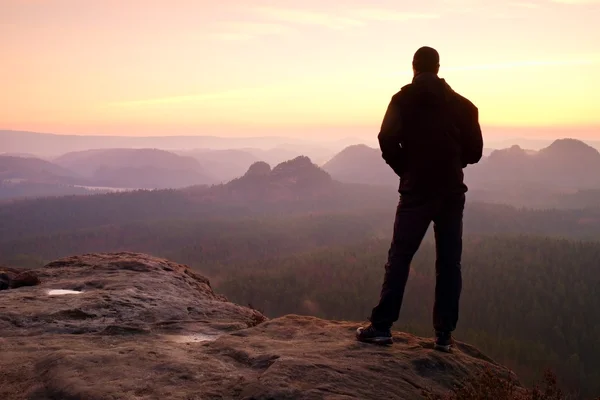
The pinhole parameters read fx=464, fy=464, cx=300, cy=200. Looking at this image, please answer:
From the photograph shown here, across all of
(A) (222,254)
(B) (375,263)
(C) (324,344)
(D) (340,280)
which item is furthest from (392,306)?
(A) (222,254)

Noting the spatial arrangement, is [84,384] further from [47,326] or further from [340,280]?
[340,280]

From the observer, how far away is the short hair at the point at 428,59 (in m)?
5.80

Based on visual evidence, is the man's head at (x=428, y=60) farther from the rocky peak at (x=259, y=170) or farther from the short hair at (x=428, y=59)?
the rocky peak at (x=259, y=170)

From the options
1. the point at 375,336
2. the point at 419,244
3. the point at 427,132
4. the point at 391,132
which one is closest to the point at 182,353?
the point at 375,336

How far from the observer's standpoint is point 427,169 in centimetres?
563

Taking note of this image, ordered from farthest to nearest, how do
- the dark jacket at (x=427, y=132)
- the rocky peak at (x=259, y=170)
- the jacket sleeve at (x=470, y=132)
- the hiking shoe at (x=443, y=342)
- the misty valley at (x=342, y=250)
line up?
1. the rocky peak at (x=259, y=170)
2. the misty valley at (x=342, y=250)
3. the hiking shoe at (x=443, y=342)
4. the jacket sleeve at (x=470, y=132)
5. the dark jacket at (x=427, y=132)

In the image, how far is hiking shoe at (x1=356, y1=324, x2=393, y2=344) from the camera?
588 centimetres

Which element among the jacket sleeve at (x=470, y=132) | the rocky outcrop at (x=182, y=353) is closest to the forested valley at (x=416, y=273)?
the rocky outcrop at (x=182, y=353)

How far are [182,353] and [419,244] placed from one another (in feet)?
10.2

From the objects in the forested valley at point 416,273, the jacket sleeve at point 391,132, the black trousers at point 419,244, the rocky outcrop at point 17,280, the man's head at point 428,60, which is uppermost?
the man's head at point 428,60

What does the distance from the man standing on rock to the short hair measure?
0.01 meters

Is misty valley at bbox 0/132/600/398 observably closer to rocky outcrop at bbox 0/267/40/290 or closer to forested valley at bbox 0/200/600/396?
forested valley at bbox 0/200/600/396

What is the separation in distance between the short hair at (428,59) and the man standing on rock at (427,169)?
0.01 m

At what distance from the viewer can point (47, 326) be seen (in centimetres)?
628
